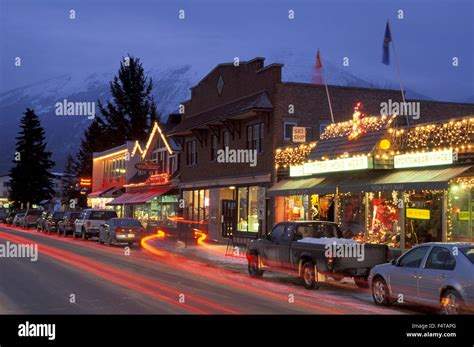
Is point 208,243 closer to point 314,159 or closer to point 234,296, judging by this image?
point 314,159

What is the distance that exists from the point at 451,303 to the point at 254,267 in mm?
8769

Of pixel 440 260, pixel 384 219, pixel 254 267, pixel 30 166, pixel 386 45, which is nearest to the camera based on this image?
pixel 440 260

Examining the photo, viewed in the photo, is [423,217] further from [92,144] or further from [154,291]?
[92,144]

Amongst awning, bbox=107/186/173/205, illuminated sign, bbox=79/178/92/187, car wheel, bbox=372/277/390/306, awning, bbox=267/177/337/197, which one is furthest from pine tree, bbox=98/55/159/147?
car wheel, bbox=372/277/390/306

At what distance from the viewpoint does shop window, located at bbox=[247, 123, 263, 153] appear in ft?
107

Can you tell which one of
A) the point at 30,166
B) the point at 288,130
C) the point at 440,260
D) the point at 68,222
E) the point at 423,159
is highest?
the point at 30,166

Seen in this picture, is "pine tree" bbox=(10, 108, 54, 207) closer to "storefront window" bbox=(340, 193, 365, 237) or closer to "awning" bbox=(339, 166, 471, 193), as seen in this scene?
"storefront window" bbox=(340, 193, 365, 237)

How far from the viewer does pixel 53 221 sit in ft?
159

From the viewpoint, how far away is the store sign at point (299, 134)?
98.4 ft

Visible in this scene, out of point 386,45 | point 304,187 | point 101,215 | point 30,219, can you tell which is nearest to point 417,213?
point 304,187
